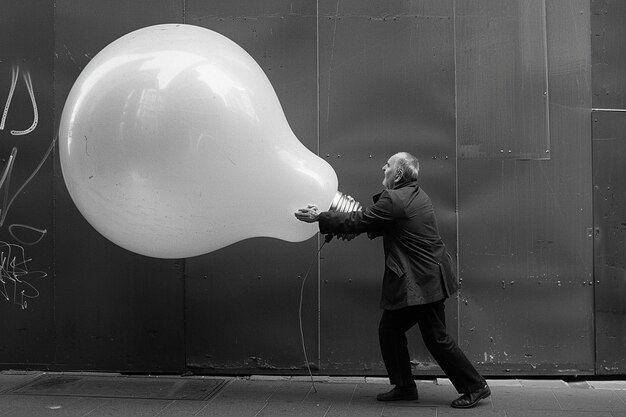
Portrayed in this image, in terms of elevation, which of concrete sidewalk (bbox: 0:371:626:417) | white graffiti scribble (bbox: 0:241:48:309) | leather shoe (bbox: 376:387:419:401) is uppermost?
white graffiti scribble (bbox: 0:241:48:309)

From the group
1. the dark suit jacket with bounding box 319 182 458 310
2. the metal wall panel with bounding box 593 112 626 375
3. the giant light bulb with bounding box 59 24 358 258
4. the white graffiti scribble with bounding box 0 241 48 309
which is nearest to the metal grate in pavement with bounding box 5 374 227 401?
the white graffiti scribble with bounding box 0 241 48 309

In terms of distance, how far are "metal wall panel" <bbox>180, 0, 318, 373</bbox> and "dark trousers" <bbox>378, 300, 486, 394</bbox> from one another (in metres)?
0.93

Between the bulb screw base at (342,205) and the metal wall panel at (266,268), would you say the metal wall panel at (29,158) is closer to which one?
the metal wall panel at (266,268)

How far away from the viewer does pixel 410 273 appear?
4668 millimetres

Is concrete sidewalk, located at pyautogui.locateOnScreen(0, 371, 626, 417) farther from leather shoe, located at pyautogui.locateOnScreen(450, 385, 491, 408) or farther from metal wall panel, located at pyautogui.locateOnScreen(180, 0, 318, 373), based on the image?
metal wall panel, located at pyautogui.locateOnScreen(180, 0, 318, 373)

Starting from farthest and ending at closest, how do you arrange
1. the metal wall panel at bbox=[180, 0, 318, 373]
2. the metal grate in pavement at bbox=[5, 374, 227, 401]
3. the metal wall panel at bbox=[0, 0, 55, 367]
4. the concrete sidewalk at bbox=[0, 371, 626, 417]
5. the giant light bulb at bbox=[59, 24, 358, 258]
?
1. the metal wall panel at bbox=[0, 0, 55, 367]
2. the metal wall panel at bbox=[180, 0, 318, 373]
3. the metal grate in pavement at bbox=[5, 374, 227, 401]
4. the concrete sidewalk at bbox=[0, 371, 626, 417]
5. the giant light bulb at bbox=[59, 24, 358, 258]

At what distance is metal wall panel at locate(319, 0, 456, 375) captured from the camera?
562cm

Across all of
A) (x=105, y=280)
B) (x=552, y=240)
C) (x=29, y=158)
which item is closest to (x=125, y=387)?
(x=105, y=280)

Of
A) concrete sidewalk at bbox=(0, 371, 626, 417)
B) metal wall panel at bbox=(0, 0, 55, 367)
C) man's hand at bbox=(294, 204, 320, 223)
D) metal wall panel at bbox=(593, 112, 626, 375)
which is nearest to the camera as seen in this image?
man's hand at bbox=(294, 204, 320, 223)

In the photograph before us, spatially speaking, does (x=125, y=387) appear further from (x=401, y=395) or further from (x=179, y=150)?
(x=179, y=150)

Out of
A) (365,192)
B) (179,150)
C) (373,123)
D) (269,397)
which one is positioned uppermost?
(373,123)

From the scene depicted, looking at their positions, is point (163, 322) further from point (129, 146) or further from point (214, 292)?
point (129, 146)

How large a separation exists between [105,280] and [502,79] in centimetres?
320

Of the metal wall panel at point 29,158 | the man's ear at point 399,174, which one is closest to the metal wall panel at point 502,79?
the man's ear at point 399,174
